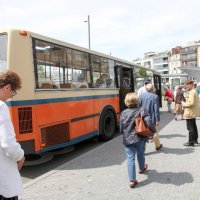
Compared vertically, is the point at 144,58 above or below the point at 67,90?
above

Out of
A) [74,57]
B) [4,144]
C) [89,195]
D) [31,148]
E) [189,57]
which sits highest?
[189,57]

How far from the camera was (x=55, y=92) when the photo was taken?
25.1 feet

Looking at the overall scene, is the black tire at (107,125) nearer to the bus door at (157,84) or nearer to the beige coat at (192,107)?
the beige coat at (192,107)

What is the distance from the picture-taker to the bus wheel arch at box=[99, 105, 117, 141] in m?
10.1

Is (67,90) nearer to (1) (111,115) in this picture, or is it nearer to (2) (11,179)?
Result: (1) (111,115)

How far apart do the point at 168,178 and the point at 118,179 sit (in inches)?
34.1

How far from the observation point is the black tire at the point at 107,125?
10.1m

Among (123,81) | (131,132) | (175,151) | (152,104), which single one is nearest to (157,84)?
(123,81)

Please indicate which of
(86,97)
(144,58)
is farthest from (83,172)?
(144,58)

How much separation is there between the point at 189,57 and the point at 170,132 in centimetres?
13020

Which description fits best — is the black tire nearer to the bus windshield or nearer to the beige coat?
the beige coat

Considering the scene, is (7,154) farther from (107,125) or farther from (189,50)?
(189,50)

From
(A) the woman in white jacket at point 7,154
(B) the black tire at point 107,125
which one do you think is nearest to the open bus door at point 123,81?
(B) the black tire at point 107,125

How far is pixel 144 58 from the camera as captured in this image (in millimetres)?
163000
